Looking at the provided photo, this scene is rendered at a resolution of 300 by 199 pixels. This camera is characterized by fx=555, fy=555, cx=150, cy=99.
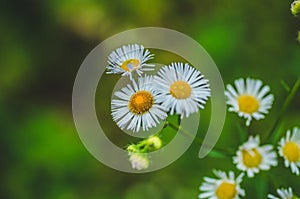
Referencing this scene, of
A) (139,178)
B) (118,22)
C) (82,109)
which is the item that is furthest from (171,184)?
(118,22)

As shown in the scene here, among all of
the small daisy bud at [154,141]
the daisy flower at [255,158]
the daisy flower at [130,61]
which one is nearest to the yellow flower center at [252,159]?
the daisy flower at [255,158]

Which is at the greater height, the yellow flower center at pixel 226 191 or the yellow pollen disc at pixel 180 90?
the yellow pollen disc at pixel 180 90

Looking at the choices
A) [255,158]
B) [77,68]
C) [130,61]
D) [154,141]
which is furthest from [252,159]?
[77,68]

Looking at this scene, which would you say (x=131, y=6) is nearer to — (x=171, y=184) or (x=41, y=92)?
(x=41, y=92)

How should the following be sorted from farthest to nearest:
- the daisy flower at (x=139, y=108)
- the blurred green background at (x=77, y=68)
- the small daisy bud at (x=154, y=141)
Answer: the blurred green background at (x=77, y=68) → the small daisy bud at (x=154, y=141) → the daisy flower at (x=139, y=108)

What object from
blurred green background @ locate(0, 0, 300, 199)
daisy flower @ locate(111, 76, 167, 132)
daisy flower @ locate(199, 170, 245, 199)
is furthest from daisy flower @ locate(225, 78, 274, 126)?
blurred green background @ locate(0, 0, 300, 199)

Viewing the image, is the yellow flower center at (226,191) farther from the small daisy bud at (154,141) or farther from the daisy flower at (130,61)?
the daisy flower at (130,61)

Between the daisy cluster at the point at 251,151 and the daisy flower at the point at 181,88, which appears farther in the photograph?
the daisy cluster at the point at 251,151

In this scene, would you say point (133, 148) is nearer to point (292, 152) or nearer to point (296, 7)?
point (292, 152)
